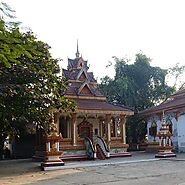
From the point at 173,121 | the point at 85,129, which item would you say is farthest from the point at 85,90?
the point at 173,121

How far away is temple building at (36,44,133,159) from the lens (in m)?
19.5

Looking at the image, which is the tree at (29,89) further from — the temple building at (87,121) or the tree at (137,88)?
the tree at (137,88)

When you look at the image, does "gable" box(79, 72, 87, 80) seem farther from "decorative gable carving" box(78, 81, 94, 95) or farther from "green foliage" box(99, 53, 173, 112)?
"green foliage" box(99, 53, 173, 112)

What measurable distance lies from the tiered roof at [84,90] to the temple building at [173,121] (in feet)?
11.8

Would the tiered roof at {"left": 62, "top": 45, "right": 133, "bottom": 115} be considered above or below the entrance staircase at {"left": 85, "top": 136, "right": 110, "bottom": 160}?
above

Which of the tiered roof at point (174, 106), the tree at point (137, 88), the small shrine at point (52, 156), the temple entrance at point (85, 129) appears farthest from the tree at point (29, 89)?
the tree at point (137, 88)

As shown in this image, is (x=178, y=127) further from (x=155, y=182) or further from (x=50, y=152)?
(x=155, y=182)

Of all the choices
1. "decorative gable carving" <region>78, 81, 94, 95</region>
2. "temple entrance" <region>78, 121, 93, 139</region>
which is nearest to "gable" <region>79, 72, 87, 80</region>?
"decorative gable carving" <region>78, 81, 94, 95</region>

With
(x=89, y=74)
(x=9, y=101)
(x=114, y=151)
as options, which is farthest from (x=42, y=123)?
(x=89, y=74)

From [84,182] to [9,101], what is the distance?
3.90 m

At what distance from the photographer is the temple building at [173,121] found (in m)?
22.1

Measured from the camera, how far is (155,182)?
908 cm

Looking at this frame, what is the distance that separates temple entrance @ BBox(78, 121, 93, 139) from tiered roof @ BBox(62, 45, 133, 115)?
1675 millimetres

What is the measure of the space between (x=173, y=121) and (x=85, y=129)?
21.6 ft
